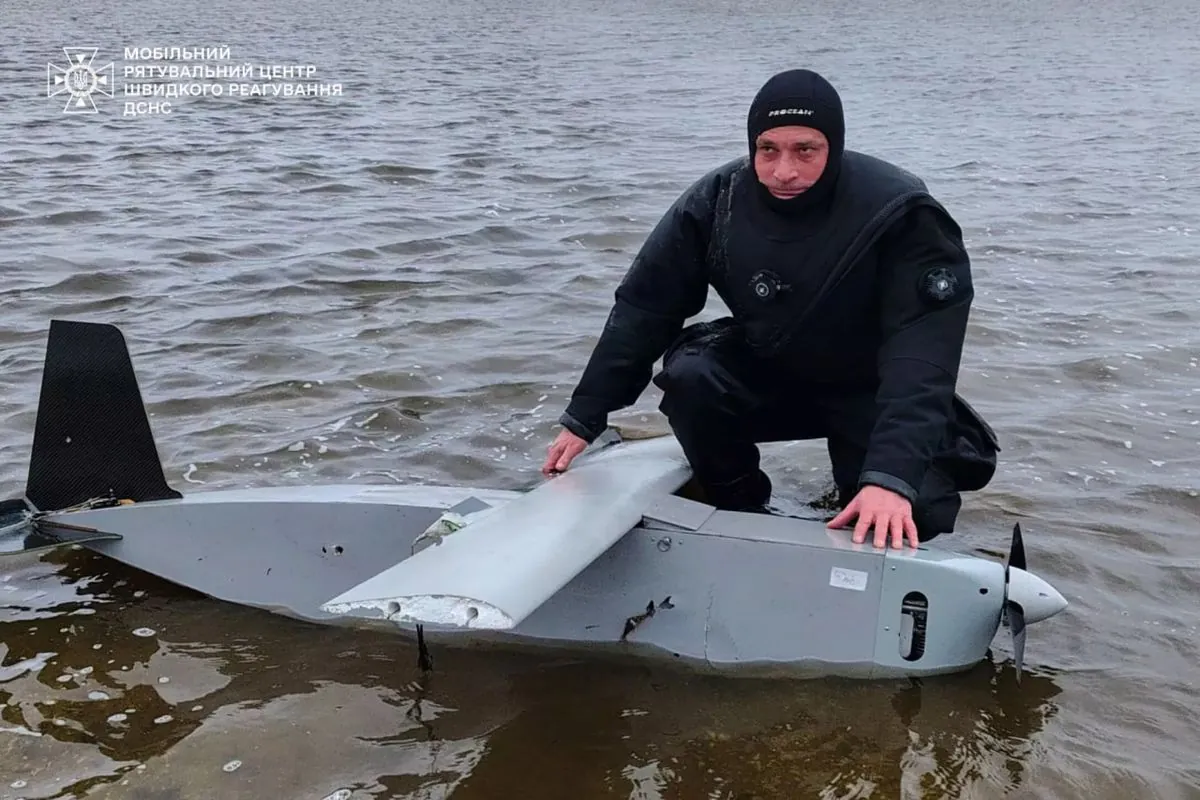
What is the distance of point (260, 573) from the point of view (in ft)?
13.8

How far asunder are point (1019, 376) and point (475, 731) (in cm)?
454

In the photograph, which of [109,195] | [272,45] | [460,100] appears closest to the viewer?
[109,195]

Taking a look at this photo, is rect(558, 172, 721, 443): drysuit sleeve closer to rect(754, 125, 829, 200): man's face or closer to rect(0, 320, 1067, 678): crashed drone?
rect(0, 320, 1067, 678): crashed drone

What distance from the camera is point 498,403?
21.6ft

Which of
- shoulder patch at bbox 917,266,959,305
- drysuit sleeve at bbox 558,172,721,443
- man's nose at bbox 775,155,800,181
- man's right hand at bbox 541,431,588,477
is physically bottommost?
man's right hand at bbox 541,431,588,477

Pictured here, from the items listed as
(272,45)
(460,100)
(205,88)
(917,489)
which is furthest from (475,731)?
(272,45)

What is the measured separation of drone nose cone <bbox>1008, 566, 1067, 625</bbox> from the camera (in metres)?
3.69

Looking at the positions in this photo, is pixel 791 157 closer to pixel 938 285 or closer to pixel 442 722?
pixel 938 285

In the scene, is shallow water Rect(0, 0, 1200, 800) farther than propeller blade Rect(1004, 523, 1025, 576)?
No

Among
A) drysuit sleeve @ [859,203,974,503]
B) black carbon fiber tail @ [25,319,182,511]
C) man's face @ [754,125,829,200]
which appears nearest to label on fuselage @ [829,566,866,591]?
drysuit sleeve @ [859,203,974,503]

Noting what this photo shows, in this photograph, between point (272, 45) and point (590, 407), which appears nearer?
point (590, 407)

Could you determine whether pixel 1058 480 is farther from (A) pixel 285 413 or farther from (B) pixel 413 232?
(B) pixel 413 232

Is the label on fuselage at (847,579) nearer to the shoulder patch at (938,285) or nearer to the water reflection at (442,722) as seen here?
the water reflection at (442,722)

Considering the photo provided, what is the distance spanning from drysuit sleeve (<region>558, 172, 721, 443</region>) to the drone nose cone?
4.71 ft
